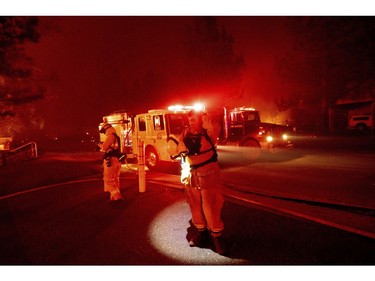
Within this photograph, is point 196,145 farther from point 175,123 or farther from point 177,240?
point 175,123

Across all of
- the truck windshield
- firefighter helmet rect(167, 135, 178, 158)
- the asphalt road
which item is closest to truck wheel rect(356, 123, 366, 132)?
the truck windshield

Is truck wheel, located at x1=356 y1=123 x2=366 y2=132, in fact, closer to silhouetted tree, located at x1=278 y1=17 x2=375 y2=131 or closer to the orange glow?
silhouetted tree, located at x1=278 y1=17 x2=375 y2=131

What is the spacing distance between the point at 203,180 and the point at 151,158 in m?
8.28

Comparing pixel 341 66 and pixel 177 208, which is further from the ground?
pixel 341 66

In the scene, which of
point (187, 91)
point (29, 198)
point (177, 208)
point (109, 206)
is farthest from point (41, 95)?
point (187, 91)

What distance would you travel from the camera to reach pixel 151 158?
1204 centimetres

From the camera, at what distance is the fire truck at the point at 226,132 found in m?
11.8

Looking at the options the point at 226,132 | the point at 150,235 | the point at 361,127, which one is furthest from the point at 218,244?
the point at 361,127

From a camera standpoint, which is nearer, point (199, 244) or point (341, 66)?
point (199, 244)

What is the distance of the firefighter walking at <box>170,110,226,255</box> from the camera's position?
156 inches

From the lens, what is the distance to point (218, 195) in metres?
4.00

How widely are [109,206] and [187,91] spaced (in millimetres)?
25922

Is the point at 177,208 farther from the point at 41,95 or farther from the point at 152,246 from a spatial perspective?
the point at 41,95

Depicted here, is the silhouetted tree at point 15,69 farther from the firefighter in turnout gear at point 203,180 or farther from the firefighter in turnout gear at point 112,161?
the firefighter in turnout gear at point 203,180
